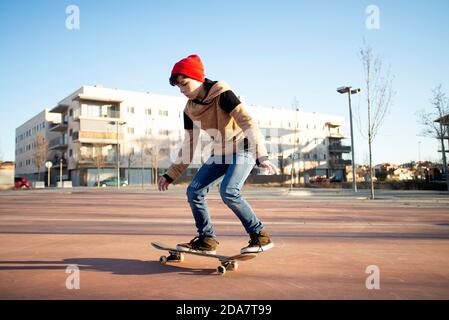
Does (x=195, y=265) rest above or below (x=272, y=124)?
below

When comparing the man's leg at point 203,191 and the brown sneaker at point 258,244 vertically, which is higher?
the man's leg at point 203,191

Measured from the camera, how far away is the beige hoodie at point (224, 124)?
3.16 meters

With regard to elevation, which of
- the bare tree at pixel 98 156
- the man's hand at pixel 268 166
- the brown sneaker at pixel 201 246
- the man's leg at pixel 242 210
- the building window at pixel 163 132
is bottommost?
the brown sneaker at pixel 201 246

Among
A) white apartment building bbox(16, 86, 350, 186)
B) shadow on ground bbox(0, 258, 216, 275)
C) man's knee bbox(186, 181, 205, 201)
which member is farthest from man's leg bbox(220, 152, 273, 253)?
white apartment building bbox(16, 86, 350, 186)

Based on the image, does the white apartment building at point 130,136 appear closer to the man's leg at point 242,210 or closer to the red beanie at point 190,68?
the red beanie at point 190,68

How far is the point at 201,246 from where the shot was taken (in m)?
3.28

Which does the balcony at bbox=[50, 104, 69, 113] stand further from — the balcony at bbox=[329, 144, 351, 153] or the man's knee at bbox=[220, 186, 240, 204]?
the man's knee at bbox=[220, 186, 240, 204]

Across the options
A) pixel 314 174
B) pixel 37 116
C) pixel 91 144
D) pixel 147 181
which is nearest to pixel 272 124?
pixel 314 174

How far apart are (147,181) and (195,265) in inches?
2032

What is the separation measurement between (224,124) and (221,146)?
0.22 m

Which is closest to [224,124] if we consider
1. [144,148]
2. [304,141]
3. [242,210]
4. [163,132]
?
[242,210]

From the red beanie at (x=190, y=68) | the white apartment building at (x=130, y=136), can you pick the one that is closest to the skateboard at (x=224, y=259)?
the red beanie at (x=190, y=68)
